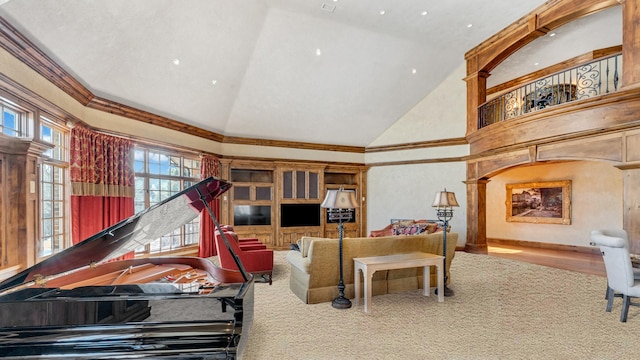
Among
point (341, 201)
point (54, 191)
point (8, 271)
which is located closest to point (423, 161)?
point (341, 201)

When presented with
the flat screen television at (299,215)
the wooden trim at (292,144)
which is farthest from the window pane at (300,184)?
the wooden trim at (292,144)

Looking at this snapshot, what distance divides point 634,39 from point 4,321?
7537 mm

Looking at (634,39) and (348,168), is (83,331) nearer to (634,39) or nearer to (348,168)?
(634,39)

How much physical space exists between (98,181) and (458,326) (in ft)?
17.2

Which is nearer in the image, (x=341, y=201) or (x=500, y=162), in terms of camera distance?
(x=341, y=201)

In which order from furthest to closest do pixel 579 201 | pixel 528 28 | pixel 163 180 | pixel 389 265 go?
pixel 579 201 → pixel 163 180 → pixel 528 28 → pixel 389 265

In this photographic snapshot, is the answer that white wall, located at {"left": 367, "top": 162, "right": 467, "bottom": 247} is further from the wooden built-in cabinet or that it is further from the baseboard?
the wooden built-in cabinet

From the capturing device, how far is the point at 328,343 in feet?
9.27

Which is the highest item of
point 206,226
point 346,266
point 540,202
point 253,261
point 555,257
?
point 540,202

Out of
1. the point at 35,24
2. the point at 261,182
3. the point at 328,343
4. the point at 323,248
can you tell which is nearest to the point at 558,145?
the point at 323,248

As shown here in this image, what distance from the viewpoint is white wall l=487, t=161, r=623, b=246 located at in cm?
694

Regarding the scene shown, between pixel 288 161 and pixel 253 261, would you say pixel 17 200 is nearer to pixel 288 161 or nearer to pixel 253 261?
pixel 253 261

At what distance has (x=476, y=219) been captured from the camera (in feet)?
23.7

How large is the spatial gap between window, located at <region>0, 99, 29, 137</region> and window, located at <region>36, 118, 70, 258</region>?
280mm
